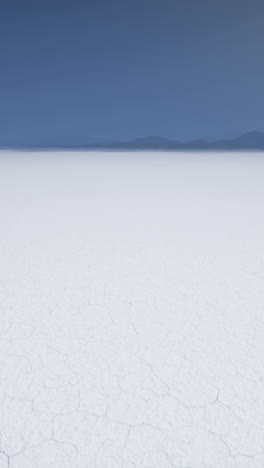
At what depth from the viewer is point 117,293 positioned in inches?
87.4

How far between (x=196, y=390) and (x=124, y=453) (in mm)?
373

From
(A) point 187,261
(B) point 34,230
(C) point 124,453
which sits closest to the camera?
(C) point 124,453

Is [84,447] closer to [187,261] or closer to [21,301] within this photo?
[21,301]

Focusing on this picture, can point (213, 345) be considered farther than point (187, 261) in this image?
No

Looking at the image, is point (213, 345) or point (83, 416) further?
point (213, 345)

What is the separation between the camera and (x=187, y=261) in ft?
9.14

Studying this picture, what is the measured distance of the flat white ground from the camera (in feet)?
3.78

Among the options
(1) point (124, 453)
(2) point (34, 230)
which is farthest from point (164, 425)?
(2) point (34, 230)

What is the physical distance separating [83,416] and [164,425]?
0.87ft

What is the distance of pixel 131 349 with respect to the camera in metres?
1.64

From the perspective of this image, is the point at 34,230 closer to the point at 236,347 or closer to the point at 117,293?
the point at 117,293

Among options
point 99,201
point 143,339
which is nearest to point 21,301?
point 143,339

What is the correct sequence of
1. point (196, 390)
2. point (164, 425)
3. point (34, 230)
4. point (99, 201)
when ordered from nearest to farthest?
point (164, 425)
point (196, 390)
point (34, 230)
point (99, 201)

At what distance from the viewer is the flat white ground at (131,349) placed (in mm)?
1151
